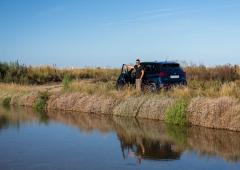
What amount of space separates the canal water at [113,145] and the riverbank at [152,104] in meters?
0.65

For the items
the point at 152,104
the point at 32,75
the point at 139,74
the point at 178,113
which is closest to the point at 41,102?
the point at 139,74

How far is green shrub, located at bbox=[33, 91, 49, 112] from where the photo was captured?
31369 mm

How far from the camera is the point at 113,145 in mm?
16516

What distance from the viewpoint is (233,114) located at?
19.0 meters

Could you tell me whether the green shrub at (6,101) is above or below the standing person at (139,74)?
below

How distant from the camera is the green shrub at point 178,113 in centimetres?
2128

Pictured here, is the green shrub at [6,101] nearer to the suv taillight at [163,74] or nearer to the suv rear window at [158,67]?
the suv rear window at [158,67]

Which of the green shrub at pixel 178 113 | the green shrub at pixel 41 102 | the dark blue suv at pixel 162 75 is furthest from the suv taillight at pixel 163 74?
the green shrub at pixel 41 102

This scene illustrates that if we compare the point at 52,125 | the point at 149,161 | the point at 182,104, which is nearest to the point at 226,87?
the point at 182,104

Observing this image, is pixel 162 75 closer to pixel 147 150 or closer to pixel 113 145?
pixel 113 145

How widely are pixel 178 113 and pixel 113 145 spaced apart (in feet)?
18.6

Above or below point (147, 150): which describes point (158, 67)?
above

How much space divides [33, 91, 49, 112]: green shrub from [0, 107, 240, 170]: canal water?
7.38 metres

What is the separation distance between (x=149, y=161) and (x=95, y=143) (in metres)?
3.54
